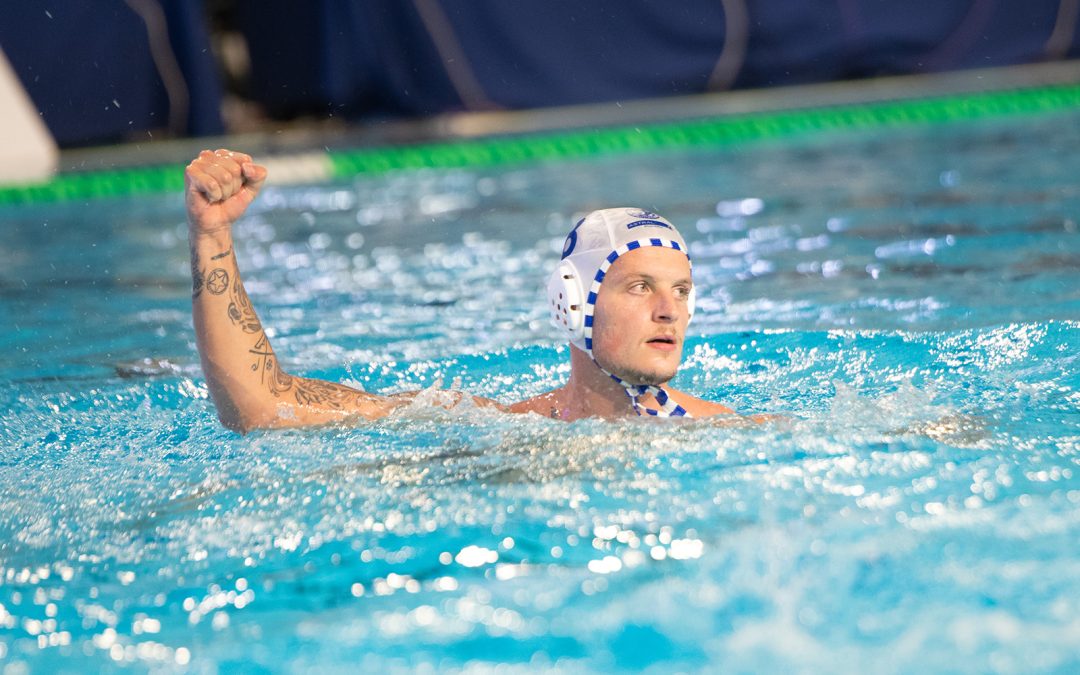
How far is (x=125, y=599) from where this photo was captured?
2258 millimetres

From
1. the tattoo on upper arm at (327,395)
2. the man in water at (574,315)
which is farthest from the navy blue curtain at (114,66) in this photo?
the man in water at (574,315)

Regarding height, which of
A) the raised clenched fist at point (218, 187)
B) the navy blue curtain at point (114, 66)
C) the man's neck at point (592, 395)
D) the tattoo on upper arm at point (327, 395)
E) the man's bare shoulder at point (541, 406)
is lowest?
the tattoo on upper arm at point (327, 395)

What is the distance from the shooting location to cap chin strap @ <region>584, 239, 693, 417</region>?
3010mm

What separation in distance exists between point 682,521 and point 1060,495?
76 centimetres

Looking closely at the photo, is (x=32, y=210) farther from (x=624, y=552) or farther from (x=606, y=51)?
(x=624, y=552)

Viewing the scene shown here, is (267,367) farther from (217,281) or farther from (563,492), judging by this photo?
(563,492)

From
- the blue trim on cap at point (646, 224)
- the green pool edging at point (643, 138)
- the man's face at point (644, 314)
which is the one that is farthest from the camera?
the green pool edging at point (643, 138)

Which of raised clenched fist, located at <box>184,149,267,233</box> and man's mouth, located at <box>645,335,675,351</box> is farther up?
man's mouth, located at <box>645,335,675,351</box>

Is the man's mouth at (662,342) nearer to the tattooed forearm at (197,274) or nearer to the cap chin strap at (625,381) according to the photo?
the cap chin strap at (625,381)

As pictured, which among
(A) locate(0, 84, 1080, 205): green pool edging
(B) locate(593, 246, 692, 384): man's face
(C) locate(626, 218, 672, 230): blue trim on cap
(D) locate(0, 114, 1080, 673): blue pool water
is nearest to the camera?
(D) locate(0, 114, 1080, 673): blue pool water

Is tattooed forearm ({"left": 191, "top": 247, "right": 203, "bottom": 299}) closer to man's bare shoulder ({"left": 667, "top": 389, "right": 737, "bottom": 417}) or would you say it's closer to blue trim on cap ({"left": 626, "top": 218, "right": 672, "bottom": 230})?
blue trim on cap ({"left": 626, "top": 218, "right": 672, "bottom": 230})

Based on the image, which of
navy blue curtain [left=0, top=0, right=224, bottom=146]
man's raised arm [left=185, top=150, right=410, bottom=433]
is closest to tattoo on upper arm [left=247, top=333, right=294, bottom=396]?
man's raised arm [left=185, top=150, right=410, bottom=433]

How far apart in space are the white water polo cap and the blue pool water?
0.43ft

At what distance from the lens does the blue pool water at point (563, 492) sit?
205 cm
